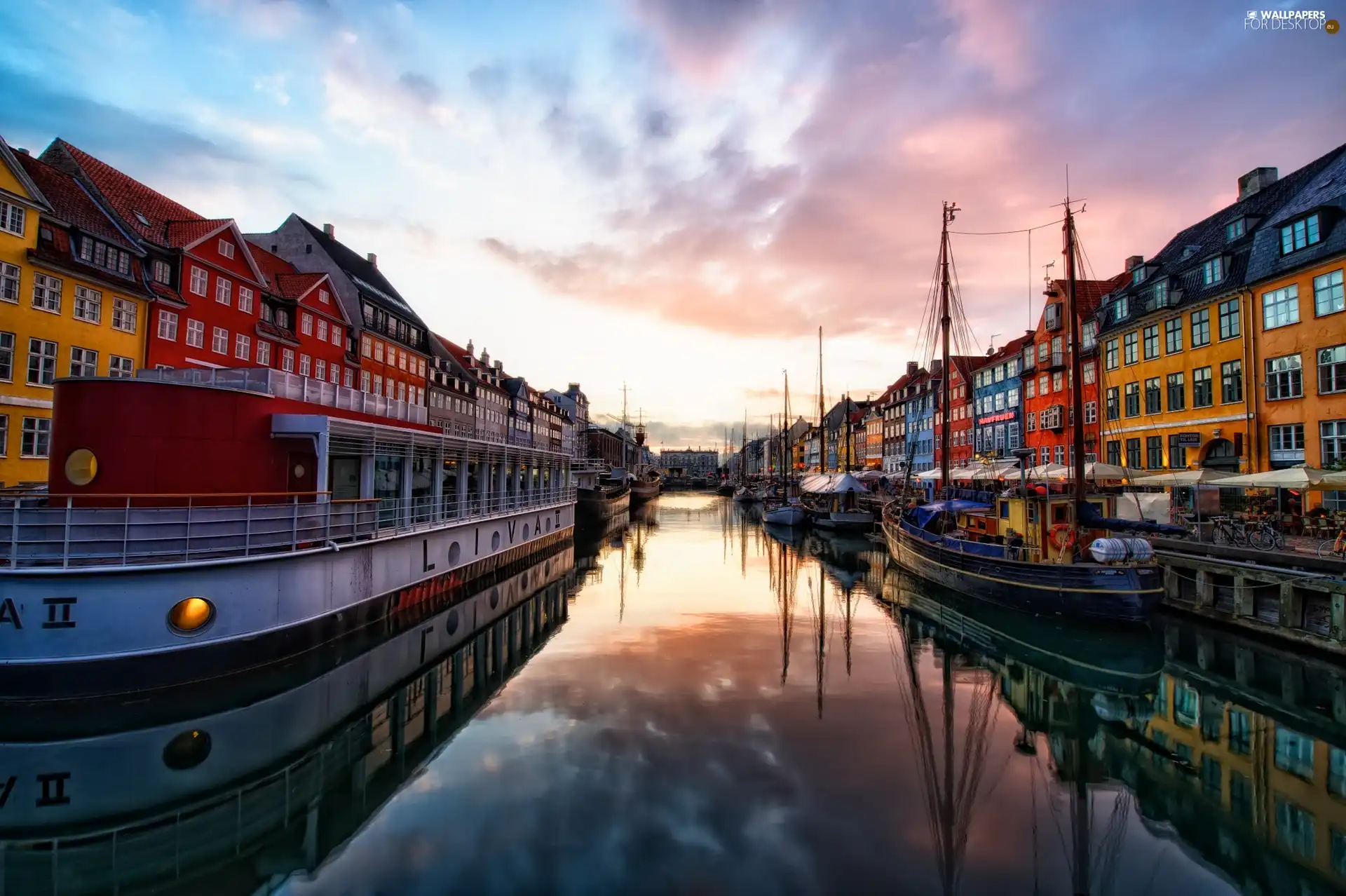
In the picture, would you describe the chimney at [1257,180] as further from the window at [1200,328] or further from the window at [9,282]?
the window at [9,282]

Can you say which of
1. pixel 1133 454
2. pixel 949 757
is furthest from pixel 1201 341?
pixel 949 757

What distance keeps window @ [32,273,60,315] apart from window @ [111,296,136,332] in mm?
2254

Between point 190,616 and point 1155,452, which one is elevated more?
point 1155,452

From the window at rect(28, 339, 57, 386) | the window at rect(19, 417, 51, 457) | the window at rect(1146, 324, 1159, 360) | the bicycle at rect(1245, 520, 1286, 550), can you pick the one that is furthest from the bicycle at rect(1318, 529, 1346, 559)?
the window at rect(28, 339, 57, 386)

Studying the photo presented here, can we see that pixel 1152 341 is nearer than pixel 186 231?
No

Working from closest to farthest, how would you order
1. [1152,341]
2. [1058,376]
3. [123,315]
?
[123,315] → [1152,341] → [1058,376]

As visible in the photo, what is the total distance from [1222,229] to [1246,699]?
2940cm

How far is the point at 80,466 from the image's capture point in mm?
13562

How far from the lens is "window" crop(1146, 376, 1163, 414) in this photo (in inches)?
1309

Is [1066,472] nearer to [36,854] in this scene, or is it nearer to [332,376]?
[36,854]

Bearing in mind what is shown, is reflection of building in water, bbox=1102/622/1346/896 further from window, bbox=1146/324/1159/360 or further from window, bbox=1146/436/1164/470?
window, bbox=1146/324/1159/360

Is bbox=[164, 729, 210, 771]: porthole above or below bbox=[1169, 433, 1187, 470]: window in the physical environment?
below

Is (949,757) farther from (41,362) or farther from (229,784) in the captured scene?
(41,362)

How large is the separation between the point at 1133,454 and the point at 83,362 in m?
51.7
